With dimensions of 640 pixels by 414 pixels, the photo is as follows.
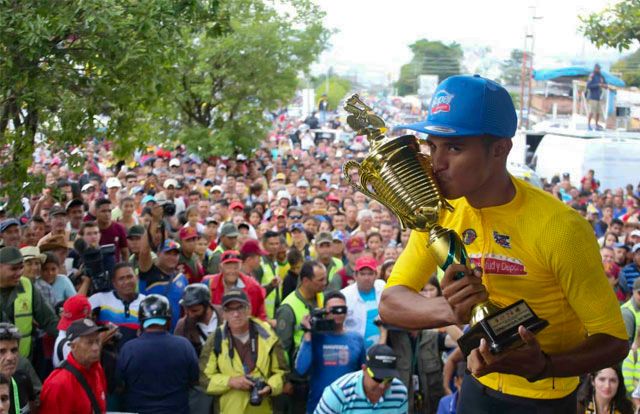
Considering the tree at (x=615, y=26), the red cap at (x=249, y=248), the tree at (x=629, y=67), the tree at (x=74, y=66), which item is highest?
the tree at (x=629, y=67)

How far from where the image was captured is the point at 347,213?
16188mm

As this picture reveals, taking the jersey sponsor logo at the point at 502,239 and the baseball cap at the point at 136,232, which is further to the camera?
the baseball cap at the point at 136,232

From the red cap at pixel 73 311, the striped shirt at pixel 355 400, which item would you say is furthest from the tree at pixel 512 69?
the striped shirt at pixel 355 400

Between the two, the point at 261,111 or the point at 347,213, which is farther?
the point at 261,111

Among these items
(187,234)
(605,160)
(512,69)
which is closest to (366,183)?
(187,234)

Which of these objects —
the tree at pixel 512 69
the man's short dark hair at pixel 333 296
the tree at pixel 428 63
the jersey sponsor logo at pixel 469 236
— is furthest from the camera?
the tree at pixel 428 63

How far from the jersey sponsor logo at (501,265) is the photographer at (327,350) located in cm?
504

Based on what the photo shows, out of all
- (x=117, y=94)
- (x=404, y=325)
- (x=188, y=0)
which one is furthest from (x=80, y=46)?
(x=404, y=325)

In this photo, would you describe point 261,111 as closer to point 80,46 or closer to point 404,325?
point 80,46

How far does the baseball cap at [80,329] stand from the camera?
22.9ft

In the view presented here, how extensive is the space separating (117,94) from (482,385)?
5829 millimetres

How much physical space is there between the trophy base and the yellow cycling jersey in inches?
10.5

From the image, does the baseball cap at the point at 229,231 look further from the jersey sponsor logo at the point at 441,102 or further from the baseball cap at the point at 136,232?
the jersey sponsor logo at the point at 441,102

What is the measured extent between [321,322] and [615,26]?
5.09m
